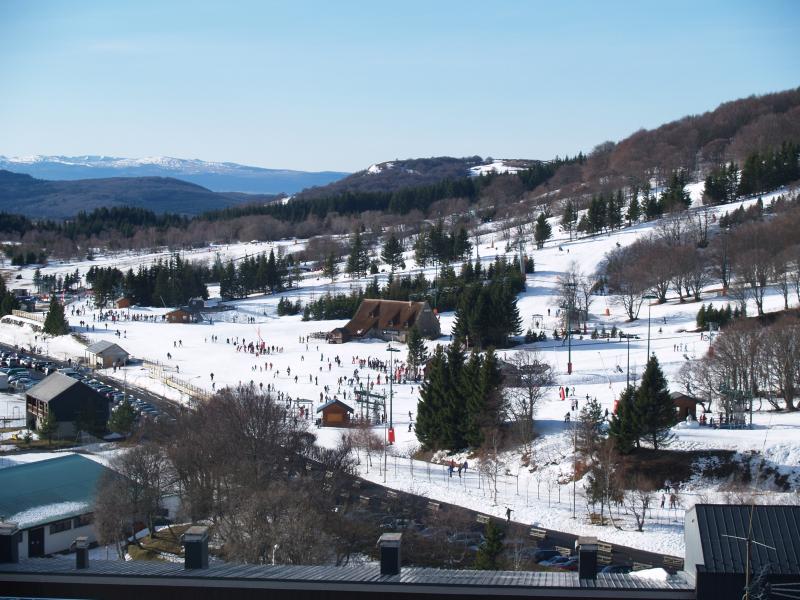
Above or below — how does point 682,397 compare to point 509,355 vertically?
below

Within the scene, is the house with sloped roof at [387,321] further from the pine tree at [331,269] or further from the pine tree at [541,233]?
the pine tree at [541,233]

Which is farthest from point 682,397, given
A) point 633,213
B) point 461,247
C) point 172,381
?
point 633,213

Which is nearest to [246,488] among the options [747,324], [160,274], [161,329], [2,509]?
[2,509]

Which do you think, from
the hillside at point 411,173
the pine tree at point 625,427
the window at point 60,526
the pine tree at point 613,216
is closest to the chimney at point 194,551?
the window at point 60,526

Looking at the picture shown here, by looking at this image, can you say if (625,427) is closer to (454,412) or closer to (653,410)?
(653,410)

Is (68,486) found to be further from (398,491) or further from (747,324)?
(747,324)

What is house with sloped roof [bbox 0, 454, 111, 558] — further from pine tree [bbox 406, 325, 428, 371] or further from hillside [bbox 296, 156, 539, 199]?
hillside [bbox 296, 156, 539, 199]

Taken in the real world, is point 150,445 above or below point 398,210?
below
